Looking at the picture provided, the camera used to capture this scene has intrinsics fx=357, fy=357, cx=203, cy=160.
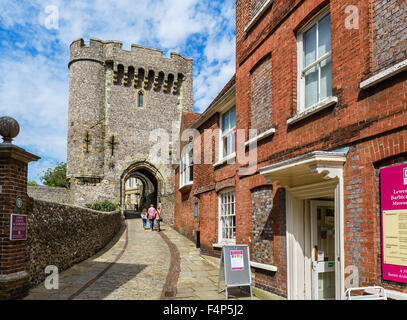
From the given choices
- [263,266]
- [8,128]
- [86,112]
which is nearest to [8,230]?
[8,128]

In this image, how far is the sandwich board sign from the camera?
7.61m

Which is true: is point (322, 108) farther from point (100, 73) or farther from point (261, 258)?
point (100, 73)

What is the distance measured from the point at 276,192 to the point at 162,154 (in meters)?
23.8

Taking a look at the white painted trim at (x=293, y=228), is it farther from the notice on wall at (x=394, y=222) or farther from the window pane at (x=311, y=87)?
the window pane at (x=311, y=87)

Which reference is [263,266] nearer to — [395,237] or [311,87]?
[395,237]

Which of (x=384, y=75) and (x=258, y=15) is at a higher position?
(x=258, y=15)

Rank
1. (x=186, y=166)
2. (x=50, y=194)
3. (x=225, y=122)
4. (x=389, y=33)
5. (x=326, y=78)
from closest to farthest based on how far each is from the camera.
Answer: (x=389, y=33), (x=326, y=78), (x=225, y=122), (x=186, y=166), (x=50, y=194)

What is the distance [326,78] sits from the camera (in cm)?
636

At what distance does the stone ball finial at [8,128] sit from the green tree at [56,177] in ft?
163

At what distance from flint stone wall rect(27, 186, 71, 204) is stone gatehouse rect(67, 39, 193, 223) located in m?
1.55

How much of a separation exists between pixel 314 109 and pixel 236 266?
147 inches

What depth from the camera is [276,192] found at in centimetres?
753

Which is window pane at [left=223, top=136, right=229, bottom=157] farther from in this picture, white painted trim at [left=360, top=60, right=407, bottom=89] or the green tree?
the green tree
